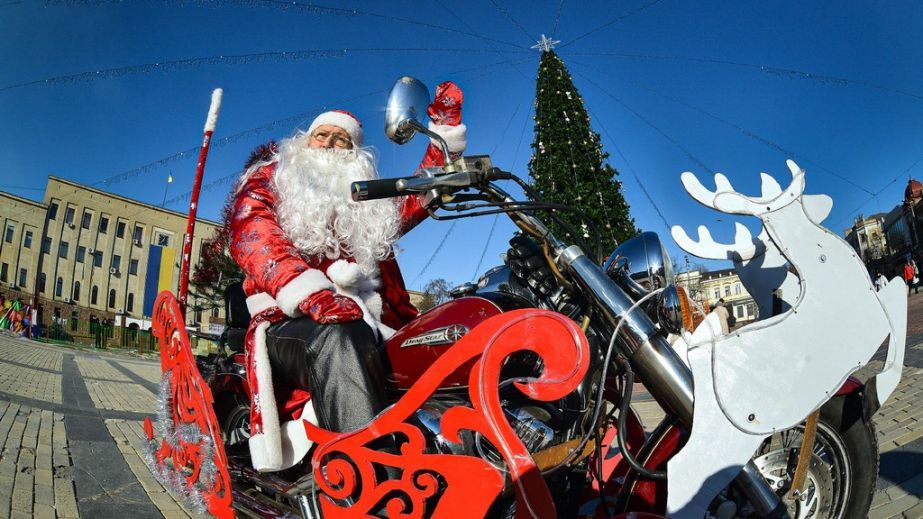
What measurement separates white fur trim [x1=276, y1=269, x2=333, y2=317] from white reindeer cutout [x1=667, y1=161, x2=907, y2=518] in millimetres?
1201

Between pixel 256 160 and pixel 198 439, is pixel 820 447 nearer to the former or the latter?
pixel 198 439

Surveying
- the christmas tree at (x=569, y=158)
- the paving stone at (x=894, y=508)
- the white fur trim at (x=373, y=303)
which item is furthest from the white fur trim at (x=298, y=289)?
the christmas tree at (x=569, y=158)

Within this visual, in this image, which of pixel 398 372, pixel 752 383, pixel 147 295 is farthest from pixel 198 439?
pixel 147 295

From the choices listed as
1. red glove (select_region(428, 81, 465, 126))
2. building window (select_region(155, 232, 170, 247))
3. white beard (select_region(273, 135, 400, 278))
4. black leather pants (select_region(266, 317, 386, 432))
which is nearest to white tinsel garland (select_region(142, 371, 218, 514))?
black leather pants (select_region(266, 317, 386, 432))

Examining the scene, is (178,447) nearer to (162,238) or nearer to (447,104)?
(447,104)

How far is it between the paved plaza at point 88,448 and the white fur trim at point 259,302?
4.26 feet

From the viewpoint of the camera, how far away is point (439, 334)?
4.99 ft

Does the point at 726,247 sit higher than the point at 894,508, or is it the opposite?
the point at 726,247

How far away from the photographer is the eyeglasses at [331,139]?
2.57 meters

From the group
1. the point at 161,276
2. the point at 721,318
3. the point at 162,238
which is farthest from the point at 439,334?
the point at 162,238

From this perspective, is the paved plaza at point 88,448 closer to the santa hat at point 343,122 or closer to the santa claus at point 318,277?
the santa claus at point 318,277

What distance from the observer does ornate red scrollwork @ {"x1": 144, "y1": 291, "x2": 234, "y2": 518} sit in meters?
1.97

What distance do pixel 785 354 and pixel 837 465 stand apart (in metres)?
0.77

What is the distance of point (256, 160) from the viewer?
8.72 feet
